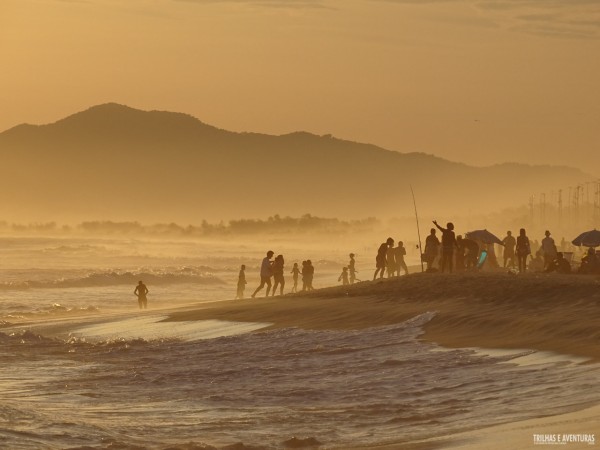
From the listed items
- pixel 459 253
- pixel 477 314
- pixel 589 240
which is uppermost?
pixel 589 240

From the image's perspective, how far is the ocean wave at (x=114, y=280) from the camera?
68.4 m

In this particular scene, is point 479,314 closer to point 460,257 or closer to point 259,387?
point 259,387

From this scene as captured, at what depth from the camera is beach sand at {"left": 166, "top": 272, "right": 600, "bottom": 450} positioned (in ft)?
45.9

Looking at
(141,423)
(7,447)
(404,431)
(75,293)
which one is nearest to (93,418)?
(141,423)

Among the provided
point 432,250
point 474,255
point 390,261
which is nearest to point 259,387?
point 432,250

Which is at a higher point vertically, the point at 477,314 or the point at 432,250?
the point at 432,250

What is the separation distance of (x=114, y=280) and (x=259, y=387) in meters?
52.9

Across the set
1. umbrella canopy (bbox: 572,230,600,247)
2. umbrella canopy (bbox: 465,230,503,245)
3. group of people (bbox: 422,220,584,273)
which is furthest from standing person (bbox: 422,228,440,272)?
umbrella canopy (bbox: 572,230,600,247)

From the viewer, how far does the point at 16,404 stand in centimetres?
1881

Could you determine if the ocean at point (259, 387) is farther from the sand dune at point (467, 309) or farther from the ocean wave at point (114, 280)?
the ocean wave at point (114, 280)

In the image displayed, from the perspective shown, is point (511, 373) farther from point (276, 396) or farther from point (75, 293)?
point (75, 293)

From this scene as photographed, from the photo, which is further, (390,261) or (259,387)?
(390,261)

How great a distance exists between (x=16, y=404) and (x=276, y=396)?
12.1 feet

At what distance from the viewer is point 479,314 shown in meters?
24.9
